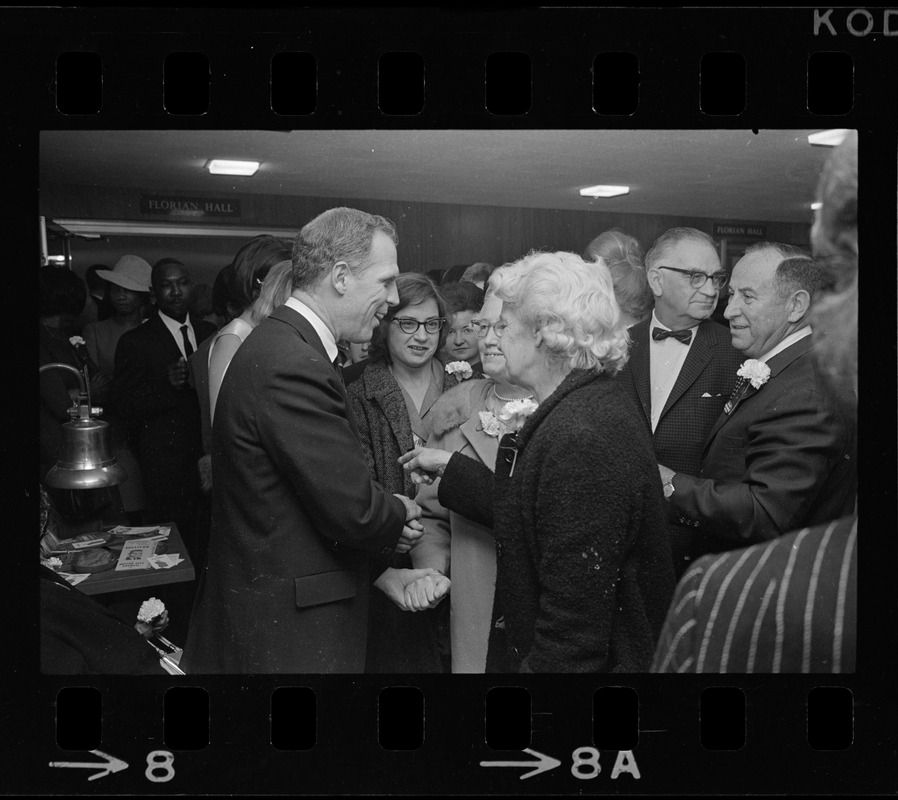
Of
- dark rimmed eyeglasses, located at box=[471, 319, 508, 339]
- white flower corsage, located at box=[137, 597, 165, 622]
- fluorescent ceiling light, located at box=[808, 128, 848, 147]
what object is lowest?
white flower corsage, located at box=[137, 597, 165, 622]

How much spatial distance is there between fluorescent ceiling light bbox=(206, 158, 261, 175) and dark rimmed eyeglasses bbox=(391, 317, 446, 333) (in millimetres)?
647

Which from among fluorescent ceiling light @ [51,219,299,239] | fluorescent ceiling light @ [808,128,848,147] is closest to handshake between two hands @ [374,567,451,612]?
fluorescent ceiling light @ [51,219,299,239]

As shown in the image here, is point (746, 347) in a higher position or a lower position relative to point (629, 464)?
higher

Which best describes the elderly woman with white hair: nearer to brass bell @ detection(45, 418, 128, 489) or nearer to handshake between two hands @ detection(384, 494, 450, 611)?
handshake between two hands @ detection(384, 494, 450, 611)

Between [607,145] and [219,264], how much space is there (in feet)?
4.20

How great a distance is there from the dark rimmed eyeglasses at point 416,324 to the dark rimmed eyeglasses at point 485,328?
0.37ft

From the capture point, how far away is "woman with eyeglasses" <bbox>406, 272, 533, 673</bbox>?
270cm

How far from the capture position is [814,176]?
284 cm

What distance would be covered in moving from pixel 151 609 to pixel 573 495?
4.72 ft

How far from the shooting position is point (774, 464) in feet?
8.99
